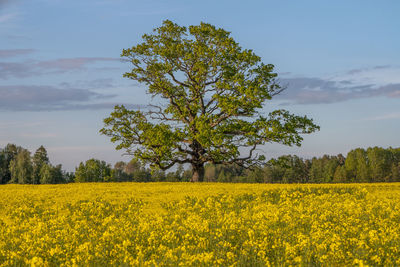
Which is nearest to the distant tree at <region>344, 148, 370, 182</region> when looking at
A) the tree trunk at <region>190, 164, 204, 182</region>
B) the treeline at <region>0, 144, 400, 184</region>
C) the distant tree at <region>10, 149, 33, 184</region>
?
the treeline at <region>0, 144, 400, 184</region>

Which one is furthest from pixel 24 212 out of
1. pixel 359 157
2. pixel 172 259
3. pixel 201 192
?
pixel 359 157

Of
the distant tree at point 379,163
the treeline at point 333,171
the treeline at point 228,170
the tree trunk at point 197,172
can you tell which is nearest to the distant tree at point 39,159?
the treeline at point 228,170

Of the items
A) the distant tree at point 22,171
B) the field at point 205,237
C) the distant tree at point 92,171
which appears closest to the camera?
the field at point 205,237

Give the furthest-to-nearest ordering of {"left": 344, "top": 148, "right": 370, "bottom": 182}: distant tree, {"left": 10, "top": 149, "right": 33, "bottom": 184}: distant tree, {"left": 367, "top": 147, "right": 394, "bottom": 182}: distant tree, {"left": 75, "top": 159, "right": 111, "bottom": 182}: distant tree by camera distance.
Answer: {"left": 344, "top": 148, "right": 370, "bottom": 182}: distant tree < {"left": 367, "top": 147, "right": 394, "bottom": 182}: distant tree < {"left": 75, "top": 159, "right": 111, "bottom": 182}: distant tree < {"left": 10, "top": 149, "right": 33, "bottom": 184}: distant tree

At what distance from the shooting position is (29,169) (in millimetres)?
88688

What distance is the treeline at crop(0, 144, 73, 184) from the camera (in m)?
85.1

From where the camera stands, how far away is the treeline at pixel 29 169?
85.1 metres

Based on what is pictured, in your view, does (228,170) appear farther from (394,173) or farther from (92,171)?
(394,173)

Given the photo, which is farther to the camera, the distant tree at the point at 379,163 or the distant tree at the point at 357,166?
the distant tree at the point at 357,166

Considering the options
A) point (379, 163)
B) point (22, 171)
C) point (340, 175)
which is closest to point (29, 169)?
point (22, 171)

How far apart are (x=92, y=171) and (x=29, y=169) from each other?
13.1m

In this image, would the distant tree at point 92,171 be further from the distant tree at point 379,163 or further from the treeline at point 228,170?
the distant tree at point 379,163

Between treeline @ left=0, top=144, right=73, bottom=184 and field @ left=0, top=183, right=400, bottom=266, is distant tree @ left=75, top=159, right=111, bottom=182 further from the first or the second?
field @ left=0, top=183, right=400, bottom=266

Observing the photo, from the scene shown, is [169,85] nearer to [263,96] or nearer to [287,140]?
[263,96]
